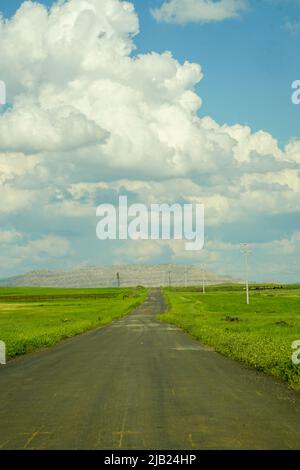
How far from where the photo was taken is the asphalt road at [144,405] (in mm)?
11391

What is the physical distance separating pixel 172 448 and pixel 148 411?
3826mm

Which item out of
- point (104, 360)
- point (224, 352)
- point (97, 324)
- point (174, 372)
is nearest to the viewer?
point (174, 372)

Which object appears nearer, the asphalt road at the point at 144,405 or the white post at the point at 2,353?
the asphalt road at the point at 144,405

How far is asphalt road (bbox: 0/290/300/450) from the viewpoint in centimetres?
1139

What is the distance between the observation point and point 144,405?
15203 mm

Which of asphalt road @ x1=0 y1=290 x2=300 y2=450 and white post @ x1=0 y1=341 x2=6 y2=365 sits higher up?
asphalt road @ x1=0 y1=290 x2=300 y2=450

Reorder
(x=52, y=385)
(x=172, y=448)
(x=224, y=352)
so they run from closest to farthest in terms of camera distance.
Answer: (x=172, y=448)
(x=52, y=385)
(x=224, y=352)

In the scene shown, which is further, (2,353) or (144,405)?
(2,353)

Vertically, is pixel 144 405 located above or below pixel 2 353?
above

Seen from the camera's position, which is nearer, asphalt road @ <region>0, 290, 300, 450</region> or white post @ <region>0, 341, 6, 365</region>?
asphalt road @ <region>0, 290, 300, 450</region>

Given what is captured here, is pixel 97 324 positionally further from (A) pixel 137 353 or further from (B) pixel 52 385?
(B) pixel 52 385

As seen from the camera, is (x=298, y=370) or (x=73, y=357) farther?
(x=73, y=357)
